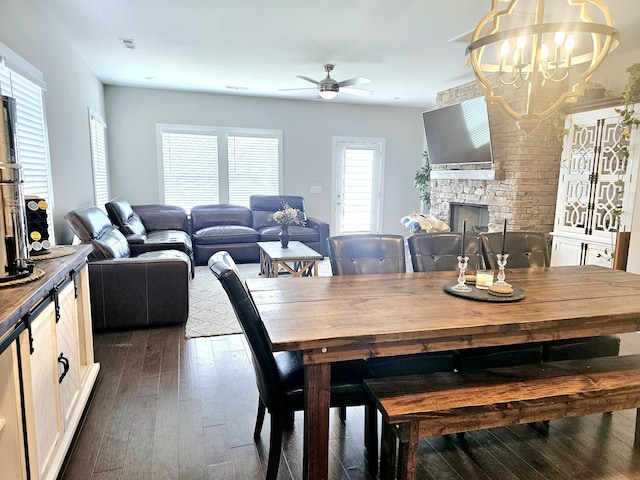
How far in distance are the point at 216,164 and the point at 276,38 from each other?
340cm

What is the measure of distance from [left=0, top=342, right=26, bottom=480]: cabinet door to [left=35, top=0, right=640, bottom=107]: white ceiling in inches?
115

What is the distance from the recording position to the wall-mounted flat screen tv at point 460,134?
4949mm

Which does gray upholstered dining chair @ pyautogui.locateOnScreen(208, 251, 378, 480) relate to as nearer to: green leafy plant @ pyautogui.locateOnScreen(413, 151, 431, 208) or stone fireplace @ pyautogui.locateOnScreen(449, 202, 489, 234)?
stone fireplace @ pyautogui.locateOnScreen(449, 202, 489, 234)

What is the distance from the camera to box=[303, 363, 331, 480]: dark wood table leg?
156 cm

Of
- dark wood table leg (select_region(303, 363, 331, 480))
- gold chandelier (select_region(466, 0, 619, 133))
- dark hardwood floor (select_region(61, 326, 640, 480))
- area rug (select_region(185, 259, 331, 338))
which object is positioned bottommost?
→ dark hardwood floor (select_region(61, 326, 640, 480))

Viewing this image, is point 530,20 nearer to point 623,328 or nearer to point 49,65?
point 623,328

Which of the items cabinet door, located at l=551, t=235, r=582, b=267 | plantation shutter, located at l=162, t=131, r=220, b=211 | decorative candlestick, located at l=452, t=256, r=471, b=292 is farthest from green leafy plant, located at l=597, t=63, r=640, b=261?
plantation shutter, located at l=162, t=131, r=220, b=211

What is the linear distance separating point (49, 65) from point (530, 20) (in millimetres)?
4132

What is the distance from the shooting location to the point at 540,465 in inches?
Answer: 76.0

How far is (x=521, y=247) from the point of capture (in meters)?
2.89

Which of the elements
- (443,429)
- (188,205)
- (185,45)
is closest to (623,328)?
(443,429)

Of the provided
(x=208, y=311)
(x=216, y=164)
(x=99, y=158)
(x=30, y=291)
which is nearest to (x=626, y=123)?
(x=208, y=311)

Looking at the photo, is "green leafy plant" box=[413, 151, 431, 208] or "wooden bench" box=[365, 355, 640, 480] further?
"green leafy plant" box=[413, 151, 431, 208]

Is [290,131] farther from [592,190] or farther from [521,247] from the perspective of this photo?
[521,247]
